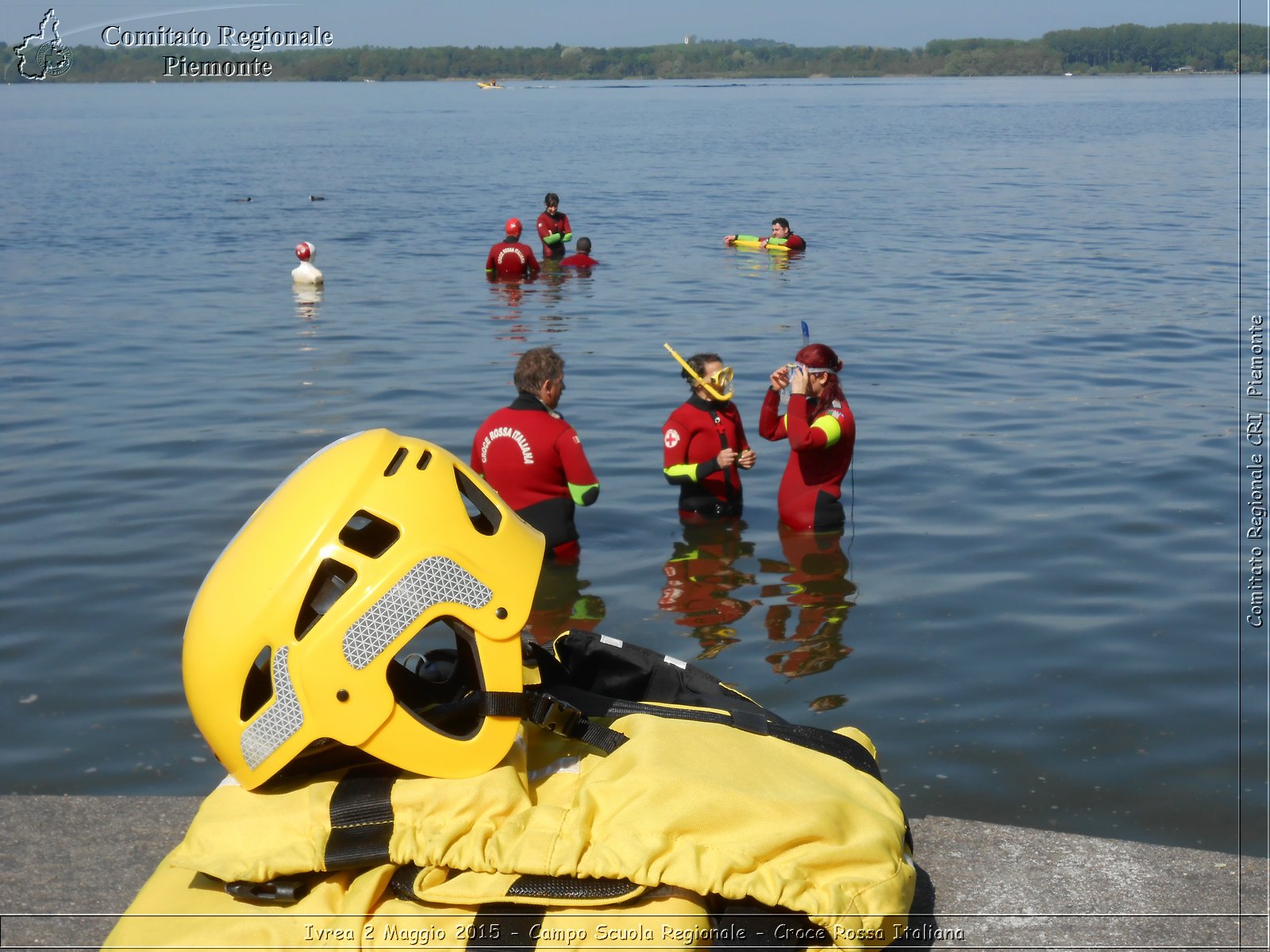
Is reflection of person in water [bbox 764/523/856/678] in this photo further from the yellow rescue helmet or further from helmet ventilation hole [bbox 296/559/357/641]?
the yellow rescue helmet

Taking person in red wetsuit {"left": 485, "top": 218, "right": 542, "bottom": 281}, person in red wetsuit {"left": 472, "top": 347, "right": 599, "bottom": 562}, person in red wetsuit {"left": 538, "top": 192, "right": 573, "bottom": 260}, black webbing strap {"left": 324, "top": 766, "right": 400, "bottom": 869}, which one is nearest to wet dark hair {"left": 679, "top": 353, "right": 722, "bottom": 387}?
person in red wetsuit {"left": 472, "top": 347, "right": 599, "bottom": 562}

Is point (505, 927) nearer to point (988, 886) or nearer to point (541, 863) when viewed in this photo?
point (541, 863)

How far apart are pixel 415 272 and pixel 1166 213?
57.4 ft

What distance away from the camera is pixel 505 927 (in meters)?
2.52

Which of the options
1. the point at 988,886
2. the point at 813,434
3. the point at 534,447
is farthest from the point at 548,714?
the point at 813,434

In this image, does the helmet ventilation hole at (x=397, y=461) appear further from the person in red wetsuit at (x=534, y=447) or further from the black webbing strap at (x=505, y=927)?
the person in red wetsuit at (x=534, y=447)

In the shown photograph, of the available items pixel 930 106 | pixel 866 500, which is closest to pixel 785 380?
pixel 866 500

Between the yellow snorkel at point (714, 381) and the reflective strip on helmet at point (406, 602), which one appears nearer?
the reflective strip on helmet at point (406, 602)

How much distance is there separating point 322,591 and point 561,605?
5.08 m

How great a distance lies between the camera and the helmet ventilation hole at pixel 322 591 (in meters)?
2.67

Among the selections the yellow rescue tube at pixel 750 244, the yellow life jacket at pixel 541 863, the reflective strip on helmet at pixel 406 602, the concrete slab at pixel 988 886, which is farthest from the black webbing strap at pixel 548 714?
the yellow rescue tube at pixel 750 244

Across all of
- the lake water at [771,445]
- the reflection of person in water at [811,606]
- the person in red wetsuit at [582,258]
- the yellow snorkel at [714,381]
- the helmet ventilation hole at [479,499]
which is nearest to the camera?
the helmet ventilation hole at [479,499]

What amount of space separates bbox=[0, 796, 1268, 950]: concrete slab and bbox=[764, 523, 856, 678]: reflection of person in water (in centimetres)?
346

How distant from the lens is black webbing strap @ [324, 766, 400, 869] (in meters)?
2.57
